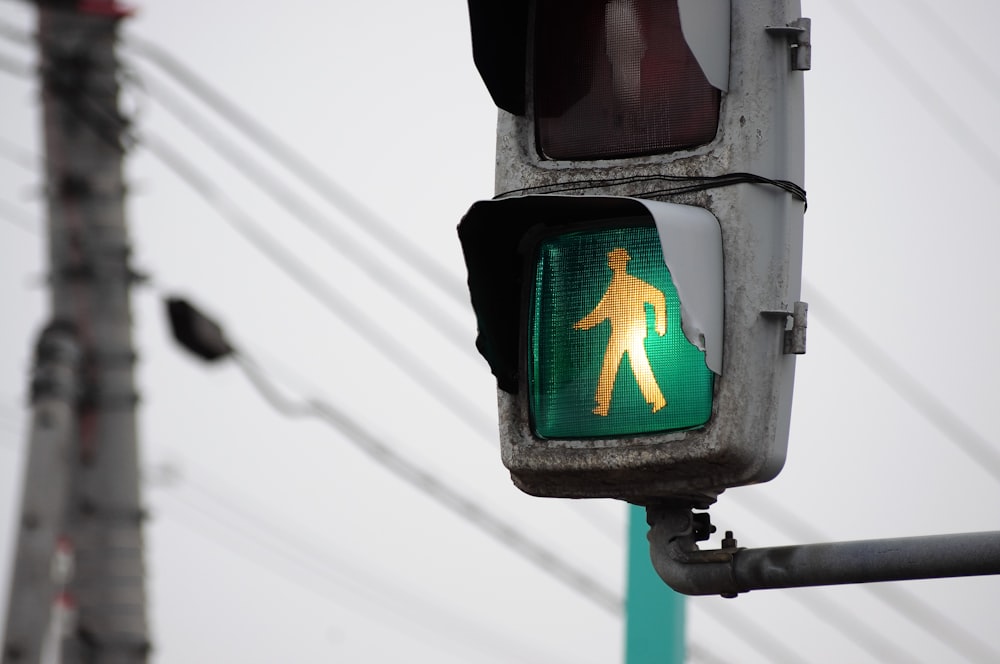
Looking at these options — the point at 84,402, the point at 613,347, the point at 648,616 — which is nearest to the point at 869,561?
the point at 613,347

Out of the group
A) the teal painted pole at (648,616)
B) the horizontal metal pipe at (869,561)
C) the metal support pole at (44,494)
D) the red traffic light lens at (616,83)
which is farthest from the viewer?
the metal support pole at (44,494)

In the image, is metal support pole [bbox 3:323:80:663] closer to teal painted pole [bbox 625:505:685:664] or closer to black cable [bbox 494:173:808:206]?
teal painted pole [bbox 625:505:685:664]

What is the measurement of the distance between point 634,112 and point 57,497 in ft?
18.9

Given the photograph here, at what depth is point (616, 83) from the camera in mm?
2676

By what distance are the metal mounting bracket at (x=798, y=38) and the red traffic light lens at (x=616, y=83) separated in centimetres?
15

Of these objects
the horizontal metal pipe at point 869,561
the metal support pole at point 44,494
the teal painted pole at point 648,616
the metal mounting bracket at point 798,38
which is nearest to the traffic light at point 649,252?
the metal mounting bracket at point 798,38

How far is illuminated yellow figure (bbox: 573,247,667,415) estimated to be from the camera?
8.27ft

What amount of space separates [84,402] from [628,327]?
6052 mm

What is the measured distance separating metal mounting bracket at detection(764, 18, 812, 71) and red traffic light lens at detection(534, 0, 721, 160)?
152mm

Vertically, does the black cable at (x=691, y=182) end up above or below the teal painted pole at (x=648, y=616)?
above

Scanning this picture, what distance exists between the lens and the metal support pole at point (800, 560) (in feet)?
7.70

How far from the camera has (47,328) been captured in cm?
805

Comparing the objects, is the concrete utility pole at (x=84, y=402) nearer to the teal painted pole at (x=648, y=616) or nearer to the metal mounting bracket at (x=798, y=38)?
the teal painted pole at (x=648, y=616)

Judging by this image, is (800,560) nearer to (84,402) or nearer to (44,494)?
(44,494)
